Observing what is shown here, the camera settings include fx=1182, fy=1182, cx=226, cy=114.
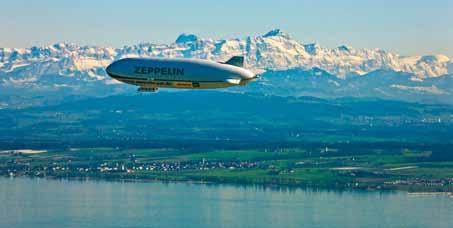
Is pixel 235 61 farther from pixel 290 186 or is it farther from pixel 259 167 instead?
pixel 259 167

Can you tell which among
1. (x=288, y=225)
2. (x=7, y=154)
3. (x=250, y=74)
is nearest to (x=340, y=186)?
(x=288, y=225)

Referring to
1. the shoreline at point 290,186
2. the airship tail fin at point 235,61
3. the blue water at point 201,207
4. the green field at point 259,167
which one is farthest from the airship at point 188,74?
the green field at point 259,167

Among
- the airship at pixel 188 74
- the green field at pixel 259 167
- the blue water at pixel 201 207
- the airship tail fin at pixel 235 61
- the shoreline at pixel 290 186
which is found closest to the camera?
the airship at pixel 188 74

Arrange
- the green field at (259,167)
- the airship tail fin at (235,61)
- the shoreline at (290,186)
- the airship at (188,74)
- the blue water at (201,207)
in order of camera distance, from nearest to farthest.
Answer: the airship at (188,74)
the airship tail fin at (235,61)
the blue water at (201,207)
the shoreline at (290,186)
the green field at (259,167)

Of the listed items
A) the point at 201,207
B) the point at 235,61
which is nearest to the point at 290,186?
the point at 201,207

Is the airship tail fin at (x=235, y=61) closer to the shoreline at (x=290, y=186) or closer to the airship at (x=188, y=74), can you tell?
the airship at (x=188, y=74)

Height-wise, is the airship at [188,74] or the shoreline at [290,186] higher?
the airship at [188,74]

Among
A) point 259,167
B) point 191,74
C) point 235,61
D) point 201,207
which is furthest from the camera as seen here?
point 259,167

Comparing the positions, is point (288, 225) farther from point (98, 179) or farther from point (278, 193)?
point (98, 179)

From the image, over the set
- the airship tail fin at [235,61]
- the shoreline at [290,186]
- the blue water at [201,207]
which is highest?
the airship tail fin at [235,61]
